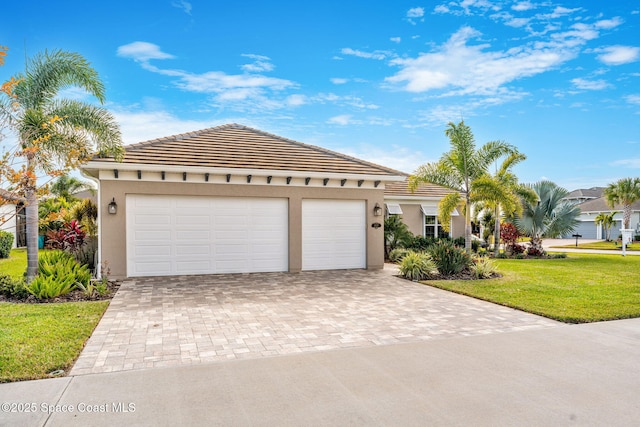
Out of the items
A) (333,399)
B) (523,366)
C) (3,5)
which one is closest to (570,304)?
(523,366)

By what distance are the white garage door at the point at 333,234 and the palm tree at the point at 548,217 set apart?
457 inches

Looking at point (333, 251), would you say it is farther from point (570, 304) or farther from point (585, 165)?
point (585, 165)

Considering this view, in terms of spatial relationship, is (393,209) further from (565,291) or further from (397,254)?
(565,291)

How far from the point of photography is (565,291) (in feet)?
32.8

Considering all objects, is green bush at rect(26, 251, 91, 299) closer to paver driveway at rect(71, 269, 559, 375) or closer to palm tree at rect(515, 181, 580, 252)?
paver driveway at rect(71, 269, 559, 375)

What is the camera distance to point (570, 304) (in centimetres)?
838

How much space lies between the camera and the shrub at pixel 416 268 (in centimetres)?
1223

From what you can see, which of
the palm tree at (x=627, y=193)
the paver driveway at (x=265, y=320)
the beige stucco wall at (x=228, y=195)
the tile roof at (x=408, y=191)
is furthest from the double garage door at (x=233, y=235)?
the palm tree at (x=627, y=193)

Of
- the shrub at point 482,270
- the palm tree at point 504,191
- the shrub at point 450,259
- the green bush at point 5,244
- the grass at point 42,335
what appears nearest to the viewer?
the grass at point 42,335

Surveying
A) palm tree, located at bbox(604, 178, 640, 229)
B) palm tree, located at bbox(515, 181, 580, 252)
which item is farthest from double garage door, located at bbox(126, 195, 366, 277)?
palm tree, located at bbox(604, 178, 640, 229)

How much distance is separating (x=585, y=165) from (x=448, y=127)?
2046cm

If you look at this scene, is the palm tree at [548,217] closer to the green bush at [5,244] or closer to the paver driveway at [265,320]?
the paver driveway at [265,320]

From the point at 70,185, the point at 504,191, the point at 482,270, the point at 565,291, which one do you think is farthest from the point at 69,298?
the point at 70,185

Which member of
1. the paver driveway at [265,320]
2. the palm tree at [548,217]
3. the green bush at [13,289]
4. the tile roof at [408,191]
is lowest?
the paver driveway at [265,320]
